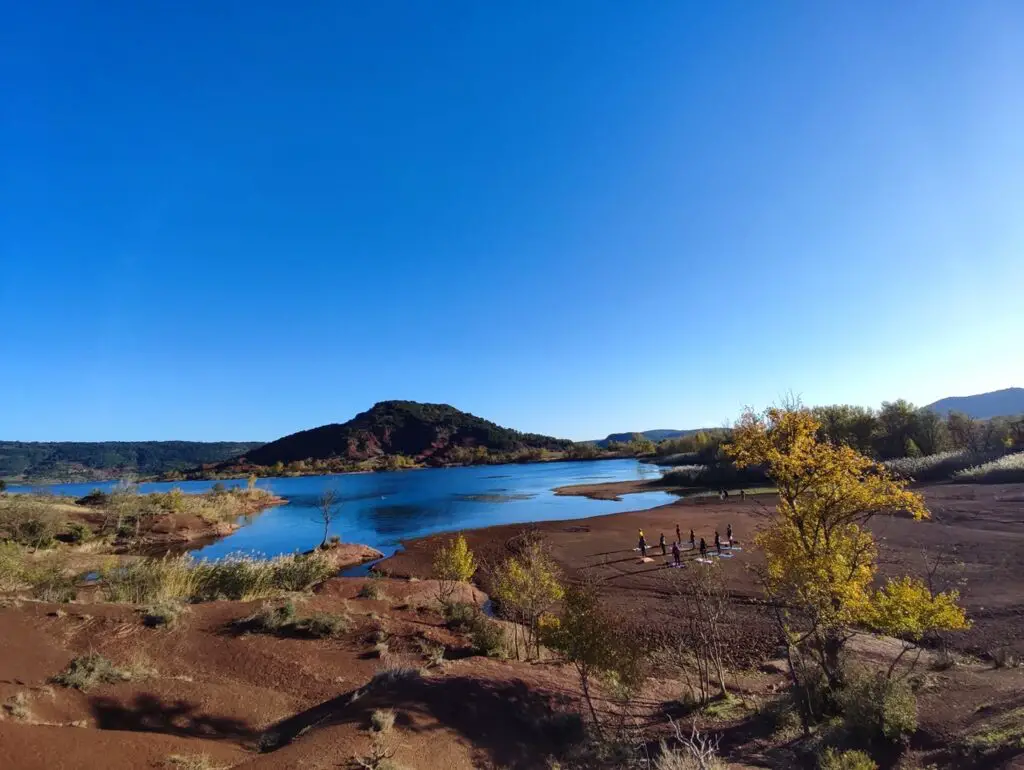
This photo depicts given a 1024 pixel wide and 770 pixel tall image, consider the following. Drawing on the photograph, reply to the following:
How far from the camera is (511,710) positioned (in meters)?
11.3

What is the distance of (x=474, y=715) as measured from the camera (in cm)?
1074

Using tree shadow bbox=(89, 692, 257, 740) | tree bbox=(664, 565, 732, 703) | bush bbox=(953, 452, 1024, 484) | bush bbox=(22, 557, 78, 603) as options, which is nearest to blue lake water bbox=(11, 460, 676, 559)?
bush bbox=(22, 557, 78, 603)

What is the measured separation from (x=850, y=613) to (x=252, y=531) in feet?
199

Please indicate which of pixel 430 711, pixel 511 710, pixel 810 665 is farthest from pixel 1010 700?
pixel 430 711

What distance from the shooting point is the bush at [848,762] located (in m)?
8.48

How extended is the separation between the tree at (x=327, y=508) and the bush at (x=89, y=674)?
96.3 feet

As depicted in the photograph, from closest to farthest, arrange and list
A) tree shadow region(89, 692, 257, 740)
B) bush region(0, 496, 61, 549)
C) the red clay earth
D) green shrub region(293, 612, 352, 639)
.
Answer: tree shadow region(89, 692, 257, 740)
green shrub region(293, 612, 352, 639)
the red clay earth
bush region(0, 496, 61, 549)

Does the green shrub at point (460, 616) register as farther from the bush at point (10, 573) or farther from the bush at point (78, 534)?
the bush at point (78, 534)

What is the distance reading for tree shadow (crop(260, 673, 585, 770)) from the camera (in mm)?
9867

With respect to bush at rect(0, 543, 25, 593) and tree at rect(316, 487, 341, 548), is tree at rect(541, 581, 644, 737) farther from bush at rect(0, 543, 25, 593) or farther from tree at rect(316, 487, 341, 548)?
tree at rect(316, 487, 341, 548)

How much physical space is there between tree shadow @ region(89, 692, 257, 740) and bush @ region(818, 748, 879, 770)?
36.5 feet

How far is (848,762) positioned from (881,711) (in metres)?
2.00

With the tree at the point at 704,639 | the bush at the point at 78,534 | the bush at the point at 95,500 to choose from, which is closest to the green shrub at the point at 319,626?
the tree at the point at 704,639

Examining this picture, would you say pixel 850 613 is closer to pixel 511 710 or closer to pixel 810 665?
pixel 810 665
